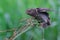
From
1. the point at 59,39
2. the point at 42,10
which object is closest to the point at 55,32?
the point at 59,39

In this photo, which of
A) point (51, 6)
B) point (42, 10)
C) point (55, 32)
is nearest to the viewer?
point (42, 10)

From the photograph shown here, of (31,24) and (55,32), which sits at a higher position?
(31,24)

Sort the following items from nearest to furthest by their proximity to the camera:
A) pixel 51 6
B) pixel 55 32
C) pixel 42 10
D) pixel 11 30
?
pixel 42 10
pixel 11 30
pixel 55 32
pixel 51 6

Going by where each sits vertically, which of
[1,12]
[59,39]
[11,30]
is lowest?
[59,39]

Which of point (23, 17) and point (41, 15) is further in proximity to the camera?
point (23, 17)

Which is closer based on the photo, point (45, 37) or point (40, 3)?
point (45, 37)

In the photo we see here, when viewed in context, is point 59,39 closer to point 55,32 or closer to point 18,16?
point 55,32
